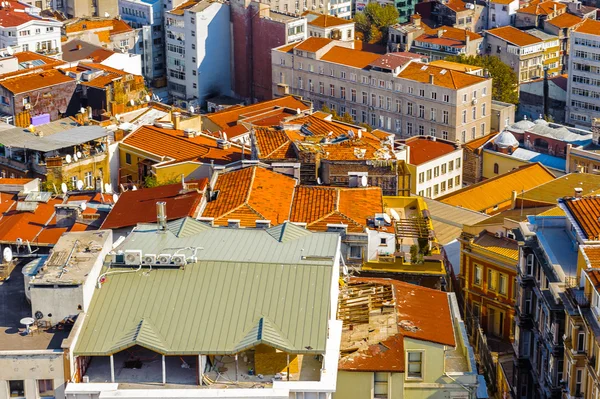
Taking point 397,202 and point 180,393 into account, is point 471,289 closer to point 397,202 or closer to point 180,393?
point 397,202

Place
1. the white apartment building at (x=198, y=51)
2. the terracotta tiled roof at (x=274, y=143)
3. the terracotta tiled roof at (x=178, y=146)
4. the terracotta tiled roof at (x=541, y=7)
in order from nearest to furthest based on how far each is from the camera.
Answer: the terracotta tiled roof at (x=274, y=143)
the terracotta tiled roof at (x=178, y=146)
the white apartment building at (x=198, y=51)
the terracotta tiled roof at (x=541, y=7)

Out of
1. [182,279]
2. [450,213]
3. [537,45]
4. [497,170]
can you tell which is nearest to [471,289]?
[450,213]

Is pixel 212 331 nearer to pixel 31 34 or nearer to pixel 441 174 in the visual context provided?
pixel 441 174

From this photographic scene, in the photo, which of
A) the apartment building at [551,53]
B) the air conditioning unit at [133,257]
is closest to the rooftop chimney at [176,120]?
the air conditioning unit at [133,257]

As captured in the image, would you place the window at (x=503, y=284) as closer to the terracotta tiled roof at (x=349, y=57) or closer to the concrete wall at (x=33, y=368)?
the concrete wall at (x=33, y=368)

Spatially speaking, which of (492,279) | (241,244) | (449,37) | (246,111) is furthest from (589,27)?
(241,244)
